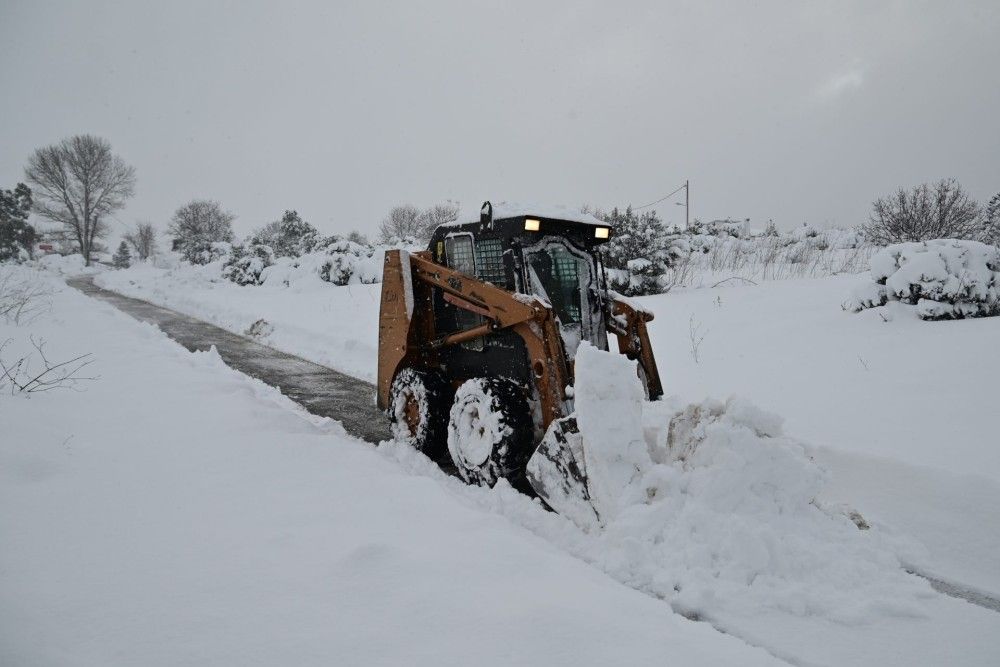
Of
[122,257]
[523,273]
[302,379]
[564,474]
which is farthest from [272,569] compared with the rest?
[122,257]

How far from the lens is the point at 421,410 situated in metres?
4.48

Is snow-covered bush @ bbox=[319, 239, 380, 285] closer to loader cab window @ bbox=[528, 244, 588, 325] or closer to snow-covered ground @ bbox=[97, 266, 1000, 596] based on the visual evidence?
snow-covered ground @ bbox=[97, 266, 1000, 596]

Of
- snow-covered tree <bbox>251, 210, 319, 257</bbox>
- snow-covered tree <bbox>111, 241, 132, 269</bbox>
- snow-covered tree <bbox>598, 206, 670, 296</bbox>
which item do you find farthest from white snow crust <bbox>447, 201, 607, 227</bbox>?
snow-covered tree <bbox>111, 241, 132, 269</bbox>

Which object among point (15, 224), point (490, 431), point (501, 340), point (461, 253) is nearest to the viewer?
point (490, 431)

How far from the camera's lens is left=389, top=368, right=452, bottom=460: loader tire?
4.47 m

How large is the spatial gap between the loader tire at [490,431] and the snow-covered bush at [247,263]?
73.5ft

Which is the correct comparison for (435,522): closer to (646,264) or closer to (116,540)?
(116,540)

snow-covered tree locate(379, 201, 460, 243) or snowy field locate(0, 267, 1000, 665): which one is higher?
snow-covered tree locate(379, 201, 460, 243)

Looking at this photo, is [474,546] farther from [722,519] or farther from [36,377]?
[36,377]

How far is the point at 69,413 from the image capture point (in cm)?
430

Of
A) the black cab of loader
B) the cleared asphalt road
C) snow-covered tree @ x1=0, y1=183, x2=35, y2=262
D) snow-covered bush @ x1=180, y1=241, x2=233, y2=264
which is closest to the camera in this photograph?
the black cab of loader

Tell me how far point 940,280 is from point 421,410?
248 inches

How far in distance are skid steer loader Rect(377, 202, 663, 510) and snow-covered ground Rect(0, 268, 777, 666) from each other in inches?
18.3

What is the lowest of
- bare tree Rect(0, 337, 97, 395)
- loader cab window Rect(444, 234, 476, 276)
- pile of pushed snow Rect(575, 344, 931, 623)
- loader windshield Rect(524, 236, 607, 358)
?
pile of pushed snow Rect(575, 344, 931, 623)
